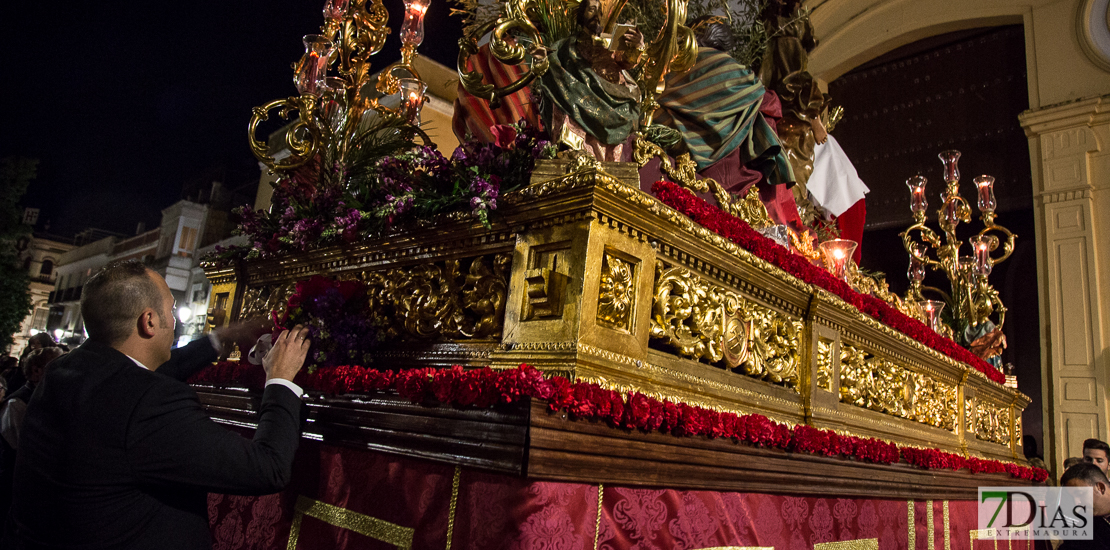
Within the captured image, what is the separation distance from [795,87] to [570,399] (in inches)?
130

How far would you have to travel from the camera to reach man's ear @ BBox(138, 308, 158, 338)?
5.76ft

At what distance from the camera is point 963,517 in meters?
3.88

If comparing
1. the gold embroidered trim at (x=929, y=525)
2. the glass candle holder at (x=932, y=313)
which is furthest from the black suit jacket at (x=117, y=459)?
the glass candle holder at (x=932, y=313)

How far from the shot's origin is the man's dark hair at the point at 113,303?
172cm

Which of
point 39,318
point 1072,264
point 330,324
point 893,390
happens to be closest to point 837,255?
point 893,390

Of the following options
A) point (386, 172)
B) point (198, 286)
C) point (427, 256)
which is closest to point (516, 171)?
point (427, 256)

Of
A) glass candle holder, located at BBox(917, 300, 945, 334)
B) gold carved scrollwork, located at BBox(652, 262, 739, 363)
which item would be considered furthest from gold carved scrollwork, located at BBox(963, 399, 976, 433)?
gold carved scrollwork, located at BBox(652, 262, 739, 363)

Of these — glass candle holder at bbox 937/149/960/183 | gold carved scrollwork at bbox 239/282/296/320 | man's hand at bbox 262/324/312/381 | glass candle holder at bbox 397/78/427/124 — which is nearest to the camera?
man's hand at bbox 262/324/312/381

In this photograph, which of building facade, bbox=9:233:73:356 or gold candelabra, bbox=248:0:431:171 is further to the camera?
building facade, bbox=9:233:73:356

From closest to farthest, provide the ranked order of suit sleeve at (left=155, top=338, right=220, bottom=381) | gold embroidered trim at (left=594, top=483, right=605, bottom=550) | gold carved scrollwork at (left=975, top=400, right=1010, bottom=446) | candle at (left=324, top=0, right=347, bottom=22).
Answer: gold embroidered trim at (left=594, top=483, right=605, bottom=550)
suit sleeve at (left=155, top=338, right=220, bottom=381)
candle at (left=324, top=0, right=347, bottom=22)
gold carved scrollwork at (left=975, top=400, right=1010, bottom=446)

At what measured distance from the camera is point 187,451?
154 cm

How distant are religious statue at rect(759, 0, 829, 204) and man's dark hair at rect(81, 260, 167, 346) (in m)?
3.68

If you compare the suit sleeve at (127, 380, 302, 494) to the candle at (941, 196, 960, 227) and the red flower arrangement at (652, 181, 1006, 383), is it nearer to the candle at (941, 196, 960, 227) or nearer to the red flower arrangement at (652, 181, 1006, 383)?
the red flower arrangement at (652, 181, 1006, 383)

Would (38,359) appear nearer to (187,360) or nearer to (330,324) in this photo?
(187,360)
